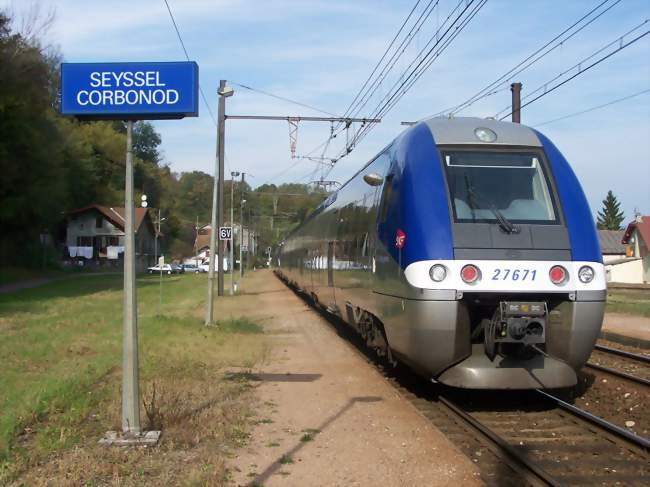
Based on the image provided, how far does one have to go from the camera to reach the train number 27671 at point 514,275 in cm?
738

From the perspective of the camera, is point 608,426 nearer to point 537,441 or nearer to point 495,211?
point 537,441

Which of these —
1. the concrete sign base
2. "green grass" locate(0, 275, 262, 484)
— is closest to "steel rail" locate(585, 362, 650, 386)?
"green grass" locate(0, 275, 262, 484)

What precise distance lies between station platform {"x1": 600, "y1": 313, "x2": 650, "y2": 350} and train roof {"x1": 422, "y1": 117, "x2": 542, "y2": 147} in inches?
304

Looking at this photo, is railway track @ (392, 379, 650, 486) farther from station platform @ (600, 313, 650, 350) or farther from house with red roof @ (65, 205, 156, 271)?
house with red roof @ (65, 205, 156, 271)

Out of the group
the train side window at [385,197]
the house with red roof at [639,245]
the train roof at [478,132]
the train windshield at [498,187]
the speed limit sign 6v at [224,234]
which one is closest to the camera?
the train windshield at [498,187]

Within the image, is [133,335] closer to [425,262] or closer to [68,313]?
[425,262]

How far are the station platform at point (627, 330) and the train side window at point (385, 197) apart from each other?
786 centimetres

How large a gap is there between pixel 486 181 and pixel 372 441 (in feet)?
10.4

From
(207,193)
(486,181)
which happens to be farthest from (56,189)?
(207,193)

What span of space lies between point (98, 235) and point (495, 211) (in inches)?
2742

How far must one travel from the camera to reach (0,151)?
36.9 meters

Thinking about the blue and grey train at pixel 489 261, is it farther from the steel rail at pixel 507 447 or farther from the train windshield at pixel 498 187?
the steel rail at pixel 507 447

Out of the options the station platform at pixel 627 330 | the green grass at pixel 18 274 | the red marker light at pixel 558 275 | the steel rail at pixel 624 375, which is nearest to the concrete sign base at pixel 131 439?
the red marker light at pixel 558 275

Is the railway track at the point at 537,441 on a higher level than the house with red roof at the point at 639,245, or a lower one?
lower
